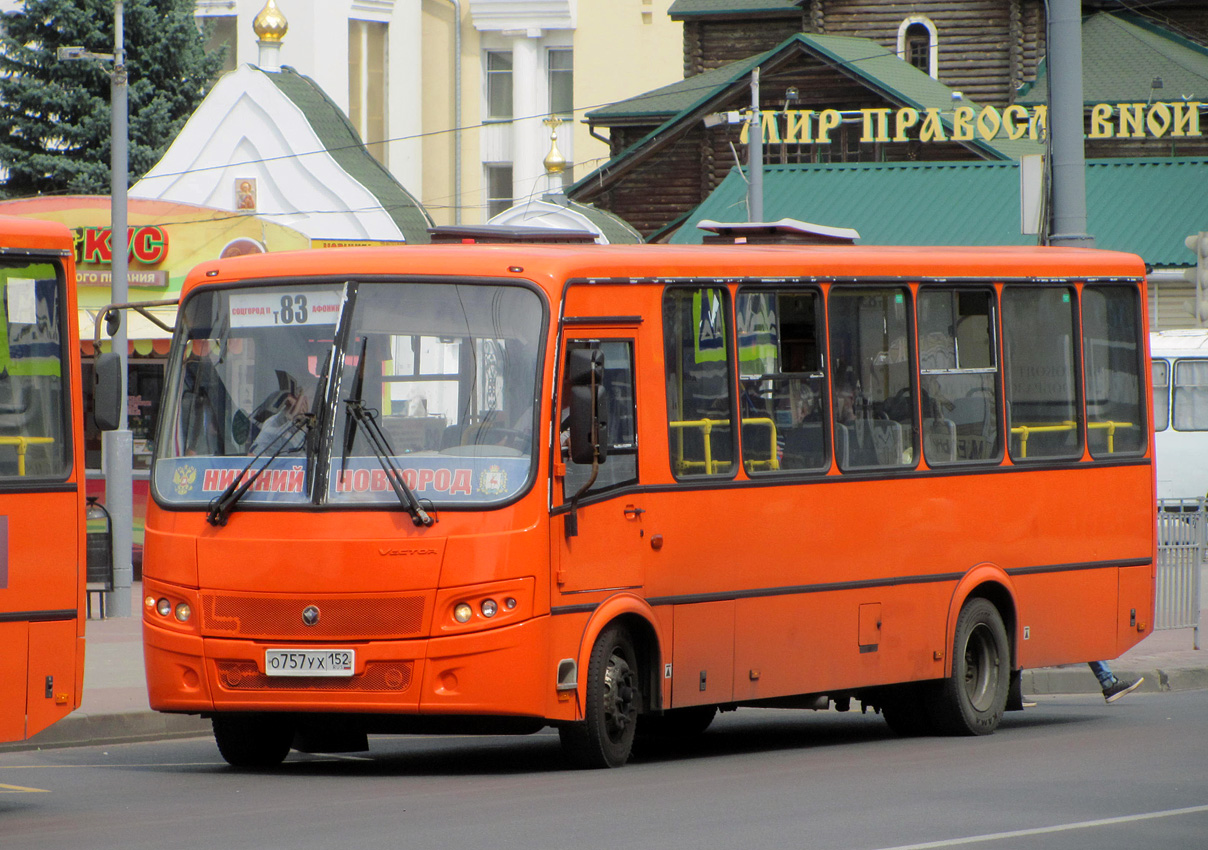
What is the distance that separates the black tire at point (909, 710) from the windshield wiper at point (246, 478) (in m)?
4.77

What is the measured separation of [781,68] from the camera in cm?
4591

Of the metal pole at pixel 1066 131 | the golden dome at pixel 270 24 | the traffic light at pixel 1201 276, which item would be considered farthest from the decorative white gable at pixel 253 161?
the metal pole at pixel 1066 131

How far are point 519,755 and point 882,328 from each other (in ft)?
11.2

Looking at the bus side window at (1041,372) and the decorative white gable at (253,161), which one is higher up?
the decorative white gable at (253,161)

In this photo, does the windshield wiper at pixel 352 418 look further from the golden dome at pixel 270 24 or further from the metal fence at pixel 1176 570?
the golden dome at pixel 270 24

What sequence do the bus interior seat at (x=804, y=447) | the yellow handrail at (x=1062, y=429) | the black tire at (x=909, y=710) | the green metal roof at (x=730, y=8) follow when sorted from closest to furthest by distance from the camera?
the bus interior seat at (x=804, y=447) < the black tire at (x=909, y=710) < the yellow handrail at (x=1062, y=429) < the green metal roof at (x=730, y=8)

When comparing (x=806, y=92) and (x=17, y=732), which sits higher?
(x=806, y=92)

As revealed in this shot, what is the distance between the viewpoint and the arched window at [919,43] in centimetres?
4781

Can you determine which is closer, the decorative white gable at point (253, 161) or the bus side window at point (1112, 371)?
the bus side window at point (1112, 371)

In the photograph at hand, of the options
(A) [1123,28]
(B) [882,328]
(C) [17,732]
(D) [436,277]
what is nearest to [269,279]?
(D) [436,277]

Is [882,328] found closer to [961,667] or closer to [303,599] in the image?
[961,667]

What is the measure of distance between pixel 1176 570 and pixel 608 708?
28.4ft

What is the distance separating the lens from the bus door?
10.8 metres

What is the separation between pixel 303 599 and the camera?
10523mm
